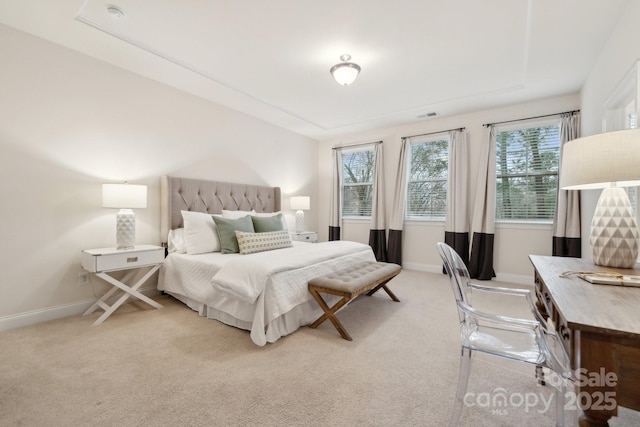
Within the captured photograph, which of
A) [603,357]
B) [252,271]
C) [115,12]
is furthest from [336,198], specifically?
[603,357]

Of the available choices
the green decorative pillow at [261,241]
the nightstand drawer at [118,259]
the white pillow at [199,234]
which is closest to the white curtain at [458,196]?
the green decorative pillow at [261,241]

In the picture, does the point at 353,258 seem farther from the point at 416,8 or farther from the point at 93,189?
the point at 93,189

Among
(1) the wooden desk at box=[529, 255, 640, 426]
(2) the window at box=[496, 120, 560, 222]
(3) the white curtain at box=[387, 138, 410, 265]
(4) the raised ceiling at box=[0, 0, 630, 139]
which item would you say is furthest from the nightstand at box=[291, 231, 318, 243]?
(1) the wooden desk at box=[529, 255, 640, 426]

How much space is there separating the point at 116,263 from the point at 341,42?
2.94 m

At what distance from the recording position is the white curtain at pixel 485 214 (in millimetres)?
4129

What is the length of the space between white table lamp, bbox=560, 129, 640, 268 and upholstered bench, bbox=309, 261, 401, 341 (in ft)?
4.95

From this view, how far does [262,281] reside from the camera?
2.19 metres

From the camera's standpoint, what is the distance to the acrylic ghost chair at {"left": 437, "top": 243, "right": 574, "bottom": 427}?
46.9 inches

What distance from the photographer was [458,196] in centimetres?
441

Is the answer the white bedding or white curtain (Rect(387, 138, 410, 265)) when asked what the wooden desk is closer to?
the white bedding

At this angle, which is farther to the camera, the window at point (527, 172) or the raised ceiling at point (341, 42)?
the window at point (527, 172)

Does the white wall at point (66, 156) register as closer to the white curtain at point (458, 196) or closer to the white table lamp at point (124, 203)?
the white table lamp at point (124, 203)

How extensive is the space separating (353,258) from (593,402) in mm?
2497

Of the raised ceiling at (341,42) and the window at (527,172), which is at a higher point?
the raised ceiling at (341,42)
